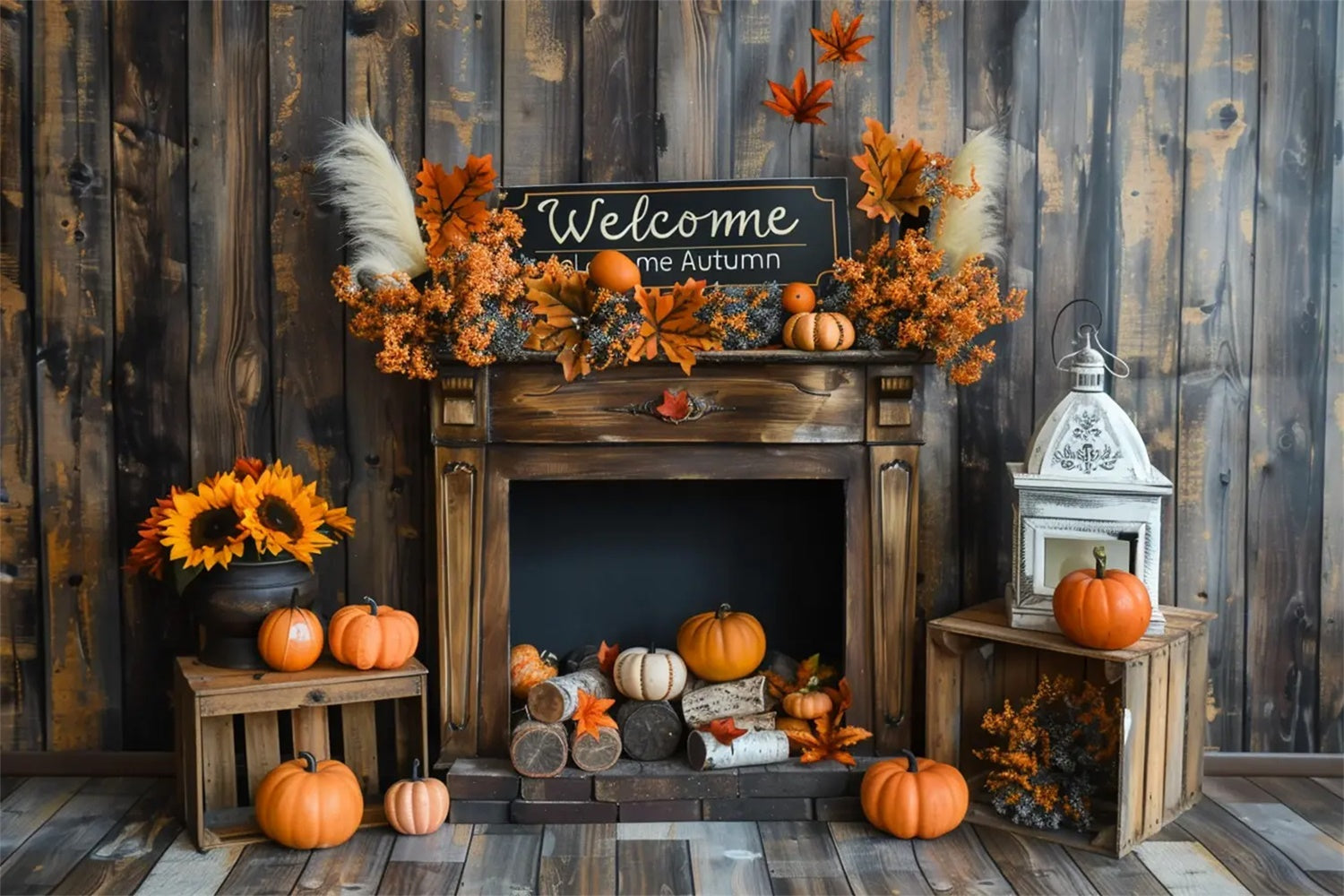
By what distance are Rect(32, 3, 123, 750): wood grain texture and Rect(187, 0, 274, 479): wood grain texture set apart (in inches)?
8.3

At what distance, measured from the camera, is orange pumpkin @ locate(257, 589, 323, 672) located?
2590 mm

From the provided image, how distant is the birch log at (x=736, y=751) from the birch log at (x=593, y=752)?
18 cm

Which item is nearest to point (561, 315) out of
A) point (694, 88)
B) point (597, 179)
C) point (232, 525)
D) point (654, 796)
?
point (597, 179)

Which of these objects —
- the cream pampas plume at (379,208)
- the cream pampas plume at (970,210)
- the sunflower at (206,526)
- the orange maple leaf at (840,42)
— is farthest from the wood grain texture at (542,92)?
the sunflower at (206,526)

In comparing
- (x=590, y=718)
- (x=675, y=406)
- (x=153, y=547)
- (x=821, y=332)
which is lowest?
(x=590, y=718)

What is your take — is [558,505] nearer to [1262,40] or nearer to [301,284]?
[301,284]

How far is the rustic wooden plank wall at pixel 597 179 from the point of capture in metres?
2.90

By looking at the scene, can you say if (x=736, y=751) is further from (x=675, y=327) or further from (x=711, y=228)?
(x=711, y=228)

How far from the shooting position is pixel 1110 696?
9.23ft

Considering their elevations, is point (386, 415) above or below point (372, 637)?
above

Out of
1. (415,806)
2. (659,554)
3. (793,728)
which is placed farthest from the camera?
(659,554)

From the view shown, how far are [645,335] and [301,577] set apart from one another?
0.93m

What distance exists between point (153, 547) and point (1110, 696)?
2162mm

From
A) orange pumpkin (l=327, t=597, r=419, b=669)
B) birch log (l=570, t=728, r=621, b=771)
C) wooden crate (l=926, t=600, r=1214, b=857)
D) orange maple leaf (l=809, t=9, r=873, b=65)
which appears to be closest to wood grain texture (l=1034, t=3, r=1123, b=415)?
orange maple leaf (l=809, t=9, r=873, b=65)
